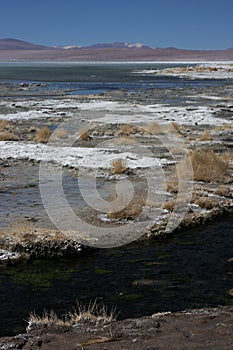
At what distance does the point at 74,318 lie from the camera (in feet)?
22.1

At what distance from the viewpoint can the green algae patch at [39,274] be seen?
814cm

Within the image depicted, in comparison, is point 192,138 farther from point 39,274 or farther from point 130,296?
point 130,296

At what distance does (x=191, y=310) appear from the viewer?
696cm

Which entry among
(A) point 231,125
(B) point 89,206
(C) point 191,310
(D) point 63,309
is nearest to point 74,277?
(D) point 63,309

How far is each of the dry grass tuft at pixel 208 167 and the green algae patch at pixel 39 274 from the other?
7.53m

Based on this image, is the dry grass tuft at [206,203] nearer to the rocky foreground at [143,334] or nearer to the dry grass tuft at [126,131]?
the rocky foreground at [143,334]

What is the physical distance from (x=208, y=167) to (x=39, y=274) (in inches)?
347

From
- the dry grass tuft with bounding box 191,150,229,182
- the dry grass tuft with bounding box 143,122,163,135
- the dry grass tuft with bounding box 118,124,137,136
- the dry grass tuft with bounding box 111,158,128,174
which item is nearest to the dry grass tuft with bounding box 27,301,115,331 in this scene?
the dry grass tuft with bounding box 191,150,229,182

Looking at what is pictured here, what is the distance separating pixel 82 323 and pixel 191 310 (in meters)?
1.69

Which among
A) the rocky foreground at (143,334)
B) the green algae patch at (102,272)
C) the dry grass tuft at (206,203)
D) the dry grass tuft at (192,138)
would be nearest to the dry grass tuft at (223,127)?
the dry grass tuft at (192,138)

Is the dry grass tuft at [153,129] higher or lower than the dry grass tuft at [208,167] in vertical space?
higher

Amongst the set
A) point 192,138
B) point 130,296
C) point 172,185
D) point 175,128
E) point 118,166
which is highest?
point 175,128

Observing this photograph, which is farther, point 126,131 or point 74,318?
point 126,131

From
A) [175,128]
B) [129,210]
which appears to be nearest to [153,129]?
[175,128]
